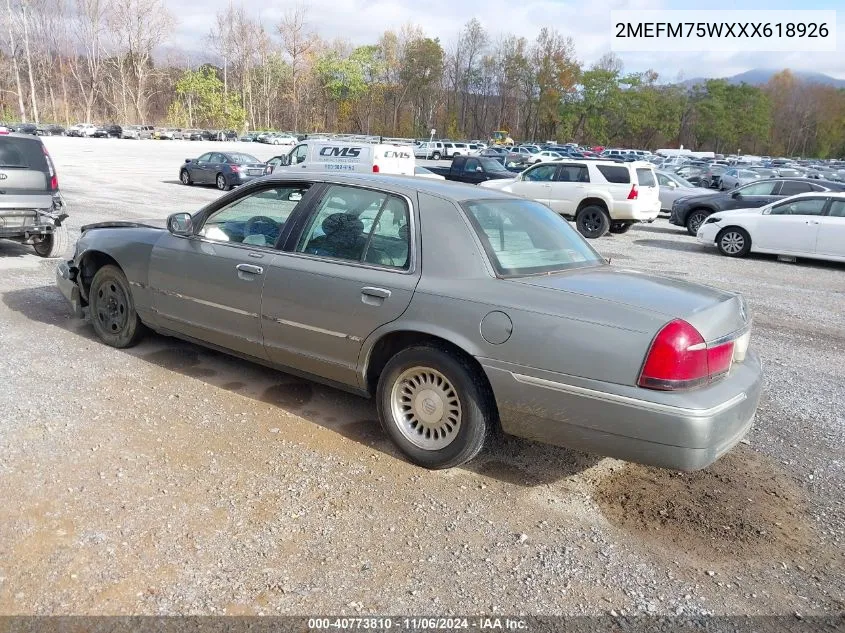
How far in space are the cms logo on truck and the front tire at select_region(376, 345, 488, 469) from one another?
50.1 ft

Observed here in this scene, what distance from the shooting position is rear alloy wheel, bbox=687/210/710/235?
16312mm

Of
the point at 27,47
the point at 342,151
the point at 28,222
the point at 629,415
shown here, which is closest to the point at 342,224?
the point at 629,415

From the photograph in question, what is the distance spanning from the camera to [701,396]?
10.1 ft

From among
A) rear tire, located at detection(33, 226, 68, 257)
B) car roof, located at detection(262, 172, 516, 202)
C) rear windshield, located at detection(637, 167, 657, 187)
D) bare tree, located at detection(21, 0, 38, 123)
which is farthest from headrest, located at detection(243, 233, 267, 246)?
bare tree, located at detection(21, 0, 38, 123)

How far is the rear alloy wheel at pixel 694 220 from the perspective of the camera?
16.3 metres

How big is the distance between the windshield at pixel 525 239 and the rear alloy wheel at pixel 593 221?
35.8 ft

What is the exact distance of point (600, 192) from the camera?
15.0 m

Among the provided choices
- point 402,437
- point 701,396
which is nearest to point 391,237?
point 402,437

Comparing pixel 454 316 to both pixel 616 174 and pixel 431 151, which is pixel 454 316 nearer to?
pixel 616 174

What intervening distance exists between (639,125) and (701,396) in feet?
327

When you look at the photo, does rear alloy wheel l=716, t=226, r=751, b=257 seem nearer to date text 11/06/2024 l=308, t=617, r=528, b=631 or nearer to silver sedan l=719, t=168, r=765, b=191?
date text 11/06/2024 l=308, t=617, r=528, b=631

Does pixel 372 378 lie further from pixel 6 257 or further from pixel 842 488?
pixel 6 257

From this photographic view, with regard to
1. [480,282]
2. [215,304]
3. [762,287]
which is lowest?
[762,287]

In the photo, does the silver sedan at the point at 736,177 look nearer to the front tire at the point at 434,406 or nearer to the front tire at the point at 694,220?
the front tire at the point at 694,220
